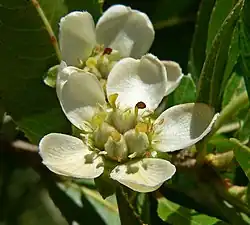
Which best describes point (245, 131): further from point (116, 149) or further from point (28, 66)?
point (28, 66)

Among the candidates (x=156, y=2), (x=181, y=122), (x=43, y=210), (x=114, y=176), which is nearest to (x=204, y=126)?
(x=181, y=122)

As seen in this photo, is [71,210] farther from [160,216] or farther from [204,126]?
[204,126]

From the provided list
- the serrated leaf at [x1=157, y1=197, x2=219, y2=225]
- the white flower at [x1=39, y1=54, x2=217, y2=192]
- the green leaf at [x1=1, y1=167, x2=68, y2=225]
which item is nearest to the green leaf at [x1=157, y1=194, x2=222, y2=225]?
the serrated leaf at [x1=157, y1=197, x2=219, y2=225]

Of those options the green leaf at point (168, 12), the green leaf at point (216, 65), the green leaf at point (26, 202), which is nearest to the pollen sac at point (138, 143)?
the green leaf at point (216, 65)

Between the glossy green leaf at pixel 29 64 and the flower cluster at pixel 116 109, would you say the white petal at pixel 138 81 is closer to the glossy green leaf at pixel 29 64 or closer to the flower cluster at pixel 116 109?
the flower cluster at pixel 116 109

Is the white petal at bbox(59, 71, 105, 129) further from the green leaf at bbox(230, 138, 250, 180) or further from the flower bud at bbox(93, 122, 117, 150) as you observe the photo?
the green leaf at bbox(230, 138, 250, 180)

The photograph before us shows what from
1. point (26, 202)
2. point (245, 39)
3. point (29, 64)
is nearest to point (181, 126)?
point (245, 39)
